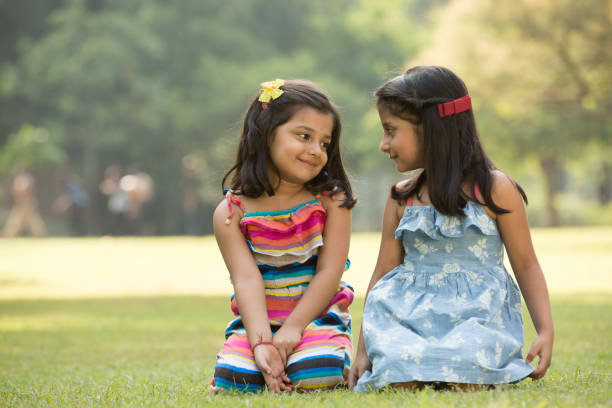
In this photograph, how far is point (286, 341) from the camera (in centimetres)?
372

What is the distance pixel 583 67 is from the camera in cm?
2141

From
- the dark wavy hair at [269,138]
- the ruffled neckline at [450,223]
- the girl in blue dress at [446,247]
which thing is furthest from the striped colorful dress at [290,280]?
the ruffled neckline at [450,223]

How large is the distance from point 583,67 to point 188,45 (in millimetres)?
21303

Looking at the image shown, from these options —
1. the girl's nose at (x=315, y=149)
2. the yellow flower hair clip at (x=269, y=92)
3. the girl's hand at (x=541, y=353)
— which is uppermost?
the yellow flower hair clip at (x=269, y=92)

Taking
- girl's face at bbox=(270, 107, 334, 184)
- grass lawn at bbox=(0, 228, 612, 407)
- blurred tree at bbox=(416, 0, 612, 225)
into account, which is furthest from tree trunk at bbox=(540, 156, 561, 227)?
girl's face at bbox=(270, 107, 334, 184)

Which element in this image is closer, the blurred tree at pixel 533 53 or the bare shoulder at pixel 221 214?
the bare shoulder at pixel 221 214

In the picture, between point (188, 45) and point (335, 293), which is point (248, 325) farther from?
point (188, 45)

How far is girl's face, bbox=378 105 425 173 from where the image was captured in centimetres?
376

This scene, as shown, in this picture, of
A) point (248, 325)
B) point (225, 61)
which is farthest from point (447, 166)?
point (225, 61)

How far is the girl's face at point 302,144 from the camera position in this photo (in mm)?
3928

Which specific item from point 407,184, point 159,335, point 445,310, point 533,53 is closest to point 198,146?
point 533,53

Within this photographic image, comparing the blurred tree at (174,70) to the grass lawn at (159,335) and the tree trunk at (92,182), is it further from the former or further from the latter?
the grass lawn at (159,335)

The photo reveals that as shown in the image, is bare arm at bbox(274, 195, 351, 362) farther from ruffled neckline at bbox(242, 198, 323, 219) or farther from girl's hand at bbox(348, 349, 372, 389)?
girl's hand at bbox(348, 349, 372, 389)

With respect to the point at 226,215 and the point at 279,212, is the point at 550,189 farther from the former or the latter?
the point at 226,215
